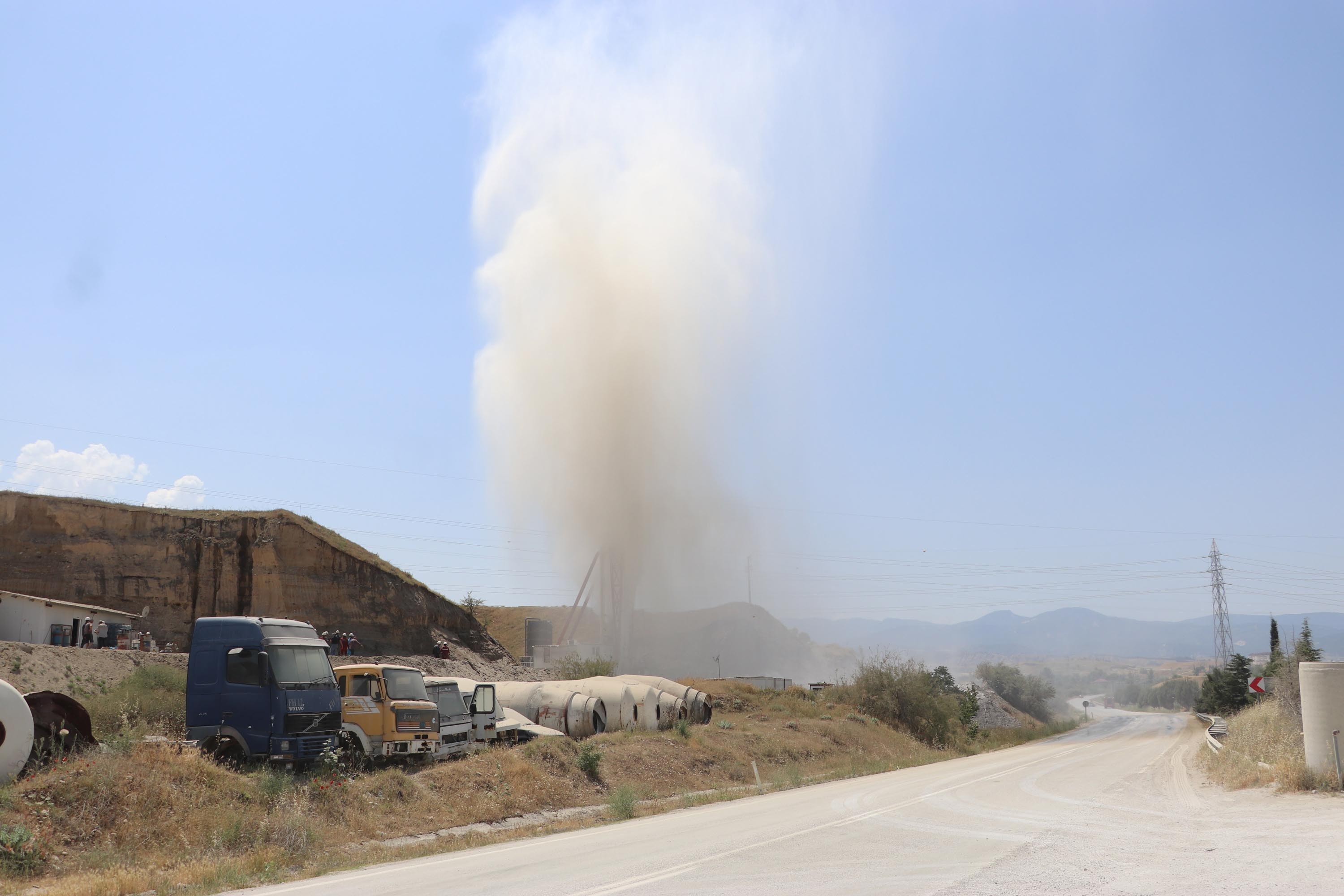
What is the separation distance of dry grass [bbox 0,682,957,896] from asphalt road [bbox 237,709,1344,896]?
1903 mm

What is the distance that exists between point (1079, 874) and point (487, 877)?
24.0 ft

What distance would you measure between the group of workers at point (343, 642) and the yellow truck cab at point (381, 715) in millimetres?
22851

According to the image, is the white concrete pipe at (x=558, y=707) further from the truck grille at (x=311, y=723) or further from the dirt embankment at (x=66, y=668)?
the truck grille at (x=311, y=723)

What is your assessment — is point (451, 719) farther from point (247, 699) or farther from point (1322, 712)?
point (1322, 712)

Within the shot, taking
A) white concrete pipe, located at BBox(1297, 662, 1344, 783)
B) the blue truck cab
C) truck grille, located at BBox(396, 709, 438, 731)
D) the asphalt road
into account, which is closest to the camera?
the asphalt road

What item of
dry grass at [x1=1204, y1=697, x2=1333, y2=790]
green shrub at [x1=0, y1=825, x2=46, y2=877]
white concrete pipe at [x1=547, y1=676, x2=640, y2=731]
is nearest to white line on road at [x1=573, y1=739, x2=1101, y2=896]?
dry grass at [x1=1204, y1=697, x2=1333, y2=790]

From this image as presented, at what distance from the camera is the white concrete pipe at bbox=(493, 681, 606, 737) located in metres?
33.8

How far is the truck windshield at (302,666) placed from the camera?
19.7 metres

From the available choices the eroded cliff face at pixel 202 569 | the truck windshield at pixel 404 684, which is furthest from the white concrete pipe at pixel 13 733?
the eroded cliff face at pixel 202 569

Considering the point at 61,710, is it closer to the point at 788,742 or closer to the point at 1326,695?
the point at 1326,695

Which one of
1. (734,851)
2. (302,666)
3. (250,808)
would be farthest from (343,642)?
(734,851)

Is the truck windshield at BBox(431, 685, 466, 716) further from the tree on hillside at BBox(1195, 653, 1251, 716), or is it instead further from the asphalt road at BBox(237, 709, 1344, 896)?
the tree on hillside at BBox(1195, 653, 1251, 716)

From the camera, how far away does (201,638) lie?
20.3 m

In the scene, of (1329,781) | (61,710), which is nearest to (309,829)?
(61,710)
